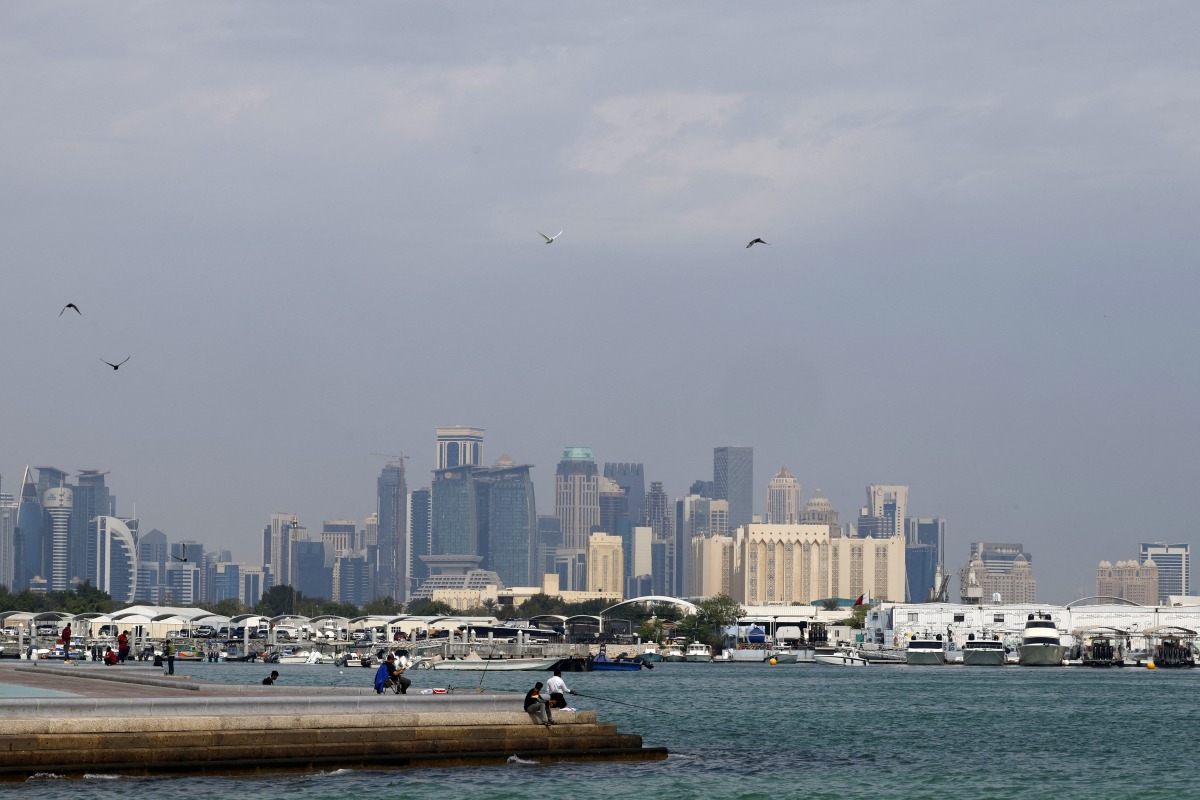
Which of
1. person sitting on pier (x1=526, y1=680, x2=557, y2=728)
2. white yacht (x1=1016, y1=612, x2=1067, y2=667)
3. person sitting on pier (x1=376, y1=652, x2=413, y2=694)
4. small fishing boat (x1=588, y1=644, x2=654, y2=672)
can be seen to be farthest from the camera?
white yacht (x1=1016, y1=612, x2=1067, y2=667)

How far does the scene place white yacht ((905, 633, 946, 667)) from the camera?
168 meters

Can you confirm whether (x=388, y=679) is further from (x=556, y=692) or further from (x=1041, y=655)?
(x=1041, y=655)

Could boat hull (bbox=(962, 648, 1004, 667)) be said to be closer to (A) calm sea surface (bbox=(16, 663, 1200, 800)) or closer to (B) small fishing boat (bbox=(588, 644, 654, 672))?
(B) small fishing boat (bbox=(588, 644, 654, 672))

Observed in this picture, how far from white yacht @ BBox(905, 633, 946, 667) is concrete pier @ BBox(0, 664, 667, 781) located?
4984 inches

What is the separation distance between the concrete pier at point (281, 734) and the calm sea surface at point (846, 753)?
1.29 feet

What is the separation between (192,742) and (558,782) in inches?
316

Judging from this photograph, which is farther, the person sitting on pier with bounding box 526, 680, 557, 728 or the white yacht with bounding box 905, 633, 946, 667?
the white yacht with bounding box 905, 633, 946, 667

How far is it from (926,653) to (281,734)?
134869 mm

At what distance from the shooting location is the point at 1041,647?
165m

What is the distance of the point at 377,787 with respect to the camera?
38.8 m

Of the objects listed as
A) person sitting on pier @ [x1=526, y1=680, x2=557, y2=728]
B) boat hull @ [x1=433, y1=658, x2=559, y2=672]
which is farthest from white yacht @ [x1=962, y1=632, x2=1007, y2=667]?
person sitting on pier @ [x1=526, y1=680, x2=557, y2=728]

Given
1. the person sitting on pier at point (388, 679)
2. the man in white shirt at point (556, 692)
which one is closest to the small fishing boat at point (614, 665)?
the person sitting on pier at point (388, 679)

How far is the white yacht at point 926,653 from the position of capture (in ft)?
551

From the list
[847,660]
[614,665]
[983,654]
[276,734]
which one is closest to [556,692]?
[276,734]
